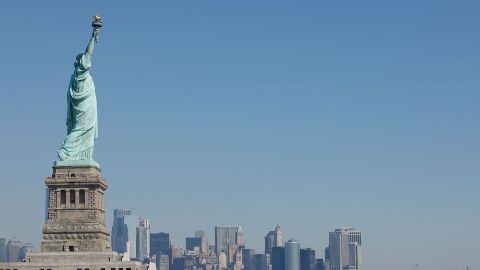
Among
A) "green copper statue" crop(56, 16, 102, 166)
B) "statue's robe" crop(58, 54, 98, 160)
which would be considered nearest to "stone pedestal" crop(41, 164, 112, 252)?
"green copper statue" crop(56, 16, 102, 166)

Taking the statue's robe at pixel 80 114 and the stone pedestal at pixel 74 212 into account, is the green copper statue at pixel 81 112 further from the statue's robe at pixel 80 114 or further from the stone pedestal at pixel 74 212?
the stone pedestal at pixel 74 212

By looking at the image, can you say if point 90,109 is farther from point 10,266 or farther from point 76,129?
point 10,266

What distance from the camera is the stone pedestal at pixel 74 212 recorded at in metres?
101

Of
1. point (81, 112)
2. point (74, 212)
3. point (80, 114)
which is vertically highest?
point (81, 112)

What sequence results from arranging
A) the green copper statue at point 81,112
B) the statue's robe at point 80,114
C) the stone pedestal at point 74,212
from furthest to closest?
the statue's robe at point 80,114 → the green copper statue at point 81,112 → the stone pedestal at point 74,212

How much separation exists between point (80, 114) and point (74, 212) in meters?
8.19

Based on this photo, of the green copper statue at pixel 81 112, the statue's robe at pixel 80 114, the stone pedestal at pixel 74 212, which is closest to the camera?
the stone pedestal at pixel 74 212

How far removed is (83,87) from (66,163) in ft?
21.6

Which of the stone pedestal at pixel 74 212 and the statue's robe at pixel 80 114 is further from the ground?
the statue's robe at pixel 80 114

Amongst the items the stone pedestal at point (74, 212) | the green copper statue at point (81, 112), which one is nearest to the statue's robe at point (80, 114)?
the green copper statue at point (81, 112)

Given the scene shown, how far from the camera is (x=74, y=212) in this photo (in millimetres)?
102250

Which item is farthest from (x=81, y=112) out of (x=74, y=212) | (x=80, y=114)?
(x=74, y=212)

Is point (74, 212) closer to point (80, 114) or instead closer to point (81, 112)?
point (80, 114)

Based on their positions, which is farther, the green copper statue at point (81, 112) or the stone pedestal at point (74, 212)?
the green copper statue at point (81, 112)
